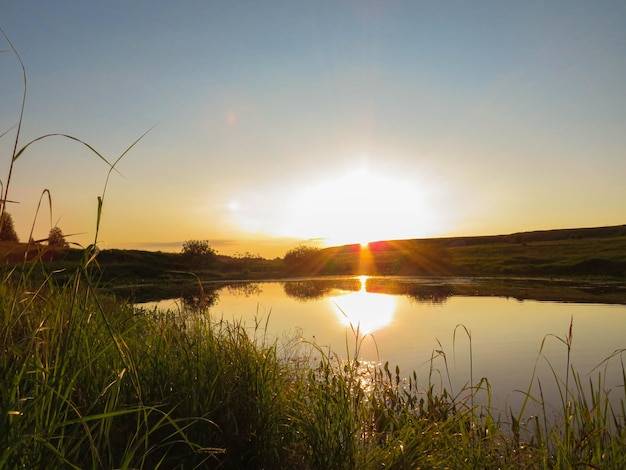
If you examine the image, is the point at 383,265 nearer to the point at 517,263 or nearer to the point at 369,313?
the point at 517,263

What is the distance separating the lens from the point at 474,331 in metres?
15.5

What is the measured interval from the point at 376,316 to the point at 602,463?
676 inches

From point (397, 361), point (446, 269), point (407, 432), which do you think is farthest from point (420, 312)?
point (446, 269)

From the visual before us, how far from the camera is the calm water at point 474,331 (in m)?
9.88

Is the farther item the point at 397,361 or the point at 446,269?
the point at 446,269

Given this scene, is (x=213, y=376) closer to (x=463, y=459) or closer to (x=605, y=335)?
(x=463, y=459)

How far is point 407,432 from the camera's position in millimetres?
3758

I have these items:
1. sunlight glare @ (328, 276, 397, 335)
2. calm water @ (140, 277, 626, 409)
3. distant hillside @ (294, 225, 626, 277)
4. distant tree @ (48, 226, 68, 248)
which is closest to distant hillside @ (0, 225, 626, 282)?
distant hillside @ (294, 225, 626, 277)

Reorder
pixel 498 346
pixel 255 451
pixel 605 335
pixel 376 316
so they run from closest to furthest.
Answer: pixel 255 451
pixel 498 346
pixel 605 335
pixel 376 316

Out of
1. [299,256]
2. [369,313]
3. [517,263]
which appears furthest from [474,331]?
[299,256]

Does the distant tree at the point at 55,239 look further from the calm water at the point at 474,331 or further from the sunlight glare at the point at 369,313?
the sunlight glare at the point at 369,313

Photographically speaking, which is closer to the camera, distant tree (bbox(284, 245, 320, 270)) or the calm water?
the calm water

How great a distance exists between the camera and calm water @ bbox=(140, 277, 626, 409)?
32.4ft

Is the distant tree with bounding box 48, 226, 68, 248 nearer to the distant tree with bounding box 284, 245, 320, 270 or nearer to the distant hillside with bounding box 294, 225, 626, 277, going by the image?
the distant hillside with bounding box 294, 225, 626, 277
